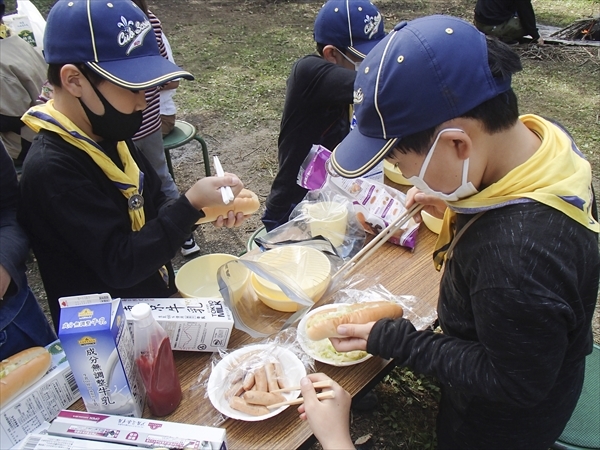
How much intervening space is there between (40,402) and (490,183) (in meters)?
1.37

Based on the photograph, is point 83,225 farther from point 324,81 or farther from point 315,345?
point 324,81

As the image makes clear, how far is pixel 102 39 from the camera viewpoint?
4.87 ft

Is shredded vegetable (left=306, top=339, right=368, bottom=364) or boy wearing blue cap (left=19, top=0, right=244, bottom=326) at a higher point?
boy wearing blue cap (left=19, top=0, right=244, bottom=326)

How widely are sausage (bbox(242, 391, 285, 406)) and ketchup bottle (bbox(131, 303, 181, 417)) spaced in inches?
8.7

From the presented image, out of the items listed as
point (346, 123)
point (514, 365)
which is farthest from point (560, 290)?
point (346, 123)

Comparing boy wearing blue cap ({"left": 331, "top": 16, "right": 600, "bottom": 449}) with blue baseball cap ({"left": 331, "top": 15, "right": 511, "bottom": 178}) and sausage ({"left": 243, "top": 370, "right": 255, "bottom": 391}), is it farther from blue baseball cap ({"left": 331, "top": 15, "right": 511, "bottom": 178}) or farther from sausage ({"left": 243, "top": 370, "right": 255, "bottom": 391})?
sausage ({"left": 243, "top": 370, "right": 255, "bottom": 391})

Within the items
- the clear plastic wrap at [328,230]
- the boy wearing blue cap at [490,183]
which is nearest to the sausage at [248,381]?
the boy wearing blue cap at [490,183]

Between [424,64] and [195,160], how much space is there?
4.80 m

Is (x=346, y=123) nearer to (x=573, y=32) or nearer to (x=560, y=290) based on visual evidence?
(x=560, y=290)

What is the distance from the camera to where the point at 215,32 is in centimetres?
1011

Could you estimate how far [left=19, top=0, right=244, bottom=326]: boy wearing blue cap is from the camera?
4.90ft

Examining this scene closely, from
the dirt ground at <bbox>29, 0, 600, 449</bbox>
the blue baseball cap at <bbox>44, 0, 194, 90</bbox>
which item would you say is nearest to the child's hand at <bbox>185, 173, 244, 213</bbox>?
the blue baseball cap at <bbox>44, 0, 194, 90</bbox>

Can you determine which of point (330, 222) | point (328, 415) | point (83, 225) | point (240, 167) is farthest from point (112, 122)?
point (240, 167)

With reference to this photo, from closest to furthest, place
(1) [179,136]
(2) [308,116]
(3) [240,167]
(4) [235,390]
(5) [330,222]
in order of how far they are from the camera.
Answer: (4) [235,390]
(5) [330,222]
(2) [308,116]
(1) [179,136]
(3) [240,167]
